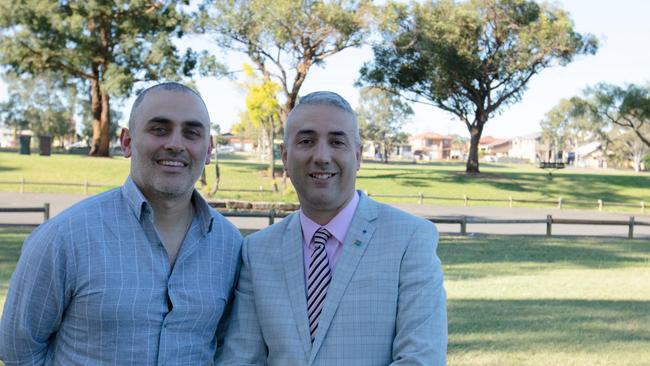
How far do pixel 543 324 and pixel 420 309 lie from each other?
238 inches

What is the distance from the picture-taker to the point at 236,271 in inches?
131

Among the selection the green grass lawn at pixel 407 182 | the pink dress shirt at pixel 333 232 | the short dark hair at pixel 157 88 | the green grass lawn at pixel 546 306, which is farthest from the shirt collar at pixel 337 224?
the green grass lawn at pixel 407 182

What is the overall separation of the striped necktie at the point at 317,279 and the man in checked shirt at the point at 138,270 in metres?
0.43

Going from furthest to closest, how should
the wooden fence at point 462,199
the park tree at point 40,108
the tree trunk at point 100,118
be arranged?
the park tree at point 40,108, the tree trunk at point 100,118, the wooden fence at point 462,199

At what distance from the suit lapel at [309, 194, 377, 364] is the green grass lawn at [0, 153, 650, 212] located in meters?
27.2

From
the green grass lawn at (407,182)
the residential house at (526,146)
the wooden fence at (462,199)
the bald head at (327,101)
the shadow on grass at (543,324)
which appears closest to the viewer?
the bald head at (327,101)

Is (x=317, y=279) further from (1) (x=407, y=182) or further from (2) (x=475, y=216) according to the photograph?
(1) (x=407, y=182)

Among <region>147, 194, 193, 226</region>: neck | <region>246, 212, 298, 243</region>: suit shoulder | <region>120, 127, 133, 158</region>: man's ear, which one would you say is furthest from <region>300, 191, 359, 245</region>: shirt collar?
<region>120, 127, 133, 158</region>: man's ear

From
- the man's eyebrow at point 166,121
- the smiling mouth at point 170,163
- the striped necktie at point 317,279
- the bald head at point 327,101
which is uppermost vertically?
the bald head at point 327,101

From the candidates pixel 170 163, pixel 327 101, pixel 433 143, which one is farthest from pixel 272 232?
pixel 433 143

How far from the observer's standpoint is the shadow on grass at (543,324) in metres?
7.51

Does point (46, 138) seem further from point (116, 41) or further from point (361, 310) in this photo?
point (361, 310)

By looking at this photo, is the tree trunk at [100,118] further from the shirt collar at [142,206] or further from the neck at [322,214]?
the neck at [322,214]

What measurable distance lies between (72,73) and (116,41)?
3579mm
